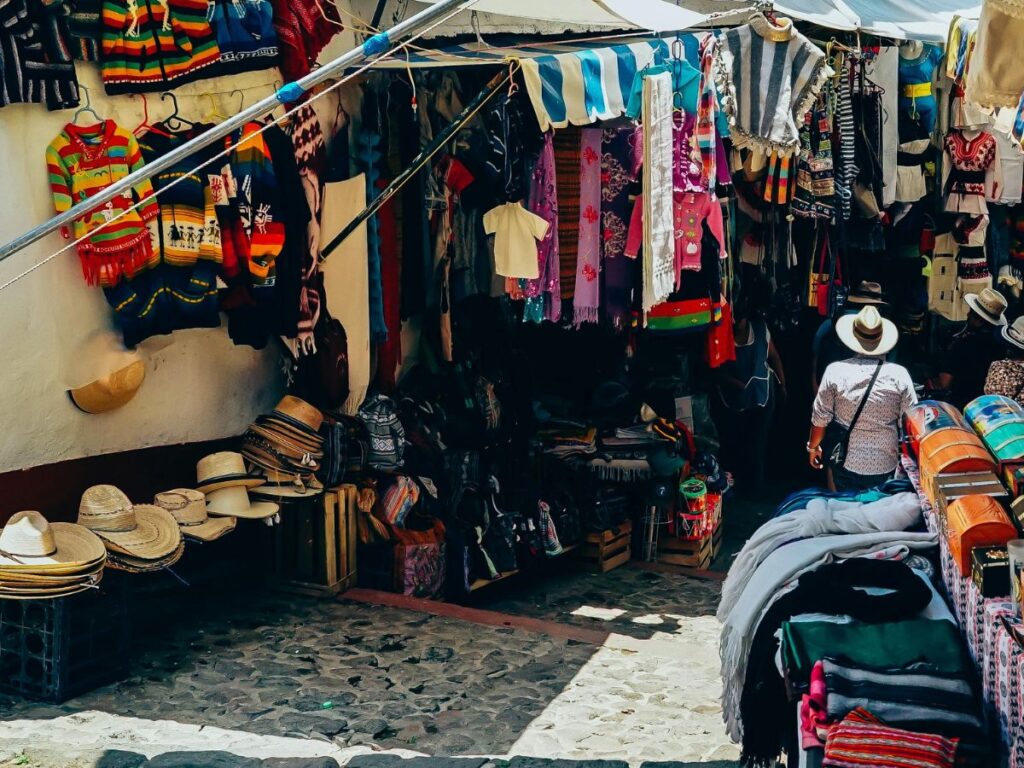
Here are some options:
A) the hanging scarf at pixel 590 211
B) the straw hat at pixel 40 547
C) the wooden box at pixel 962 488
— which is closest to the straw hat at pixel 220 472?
the straw hat at pixel 40 547

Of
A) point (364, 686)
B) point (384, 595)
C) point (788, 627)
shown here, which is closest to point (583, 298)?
point (384, 595)

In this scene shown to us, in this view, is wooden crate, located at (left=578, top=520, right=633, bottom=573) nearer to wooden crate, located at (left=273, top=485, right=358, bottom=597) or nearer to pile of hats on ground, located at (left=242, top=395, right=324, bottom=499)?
wooden crate, located at (left=273, top=485, right=358, bottom=597)

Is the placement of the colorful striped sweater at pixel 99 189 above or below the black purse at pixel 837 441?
above

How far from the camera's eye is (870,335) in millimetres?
7438

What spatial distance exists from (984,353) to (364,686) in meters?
5.22

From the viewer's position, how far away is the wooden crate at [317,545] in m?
7.48

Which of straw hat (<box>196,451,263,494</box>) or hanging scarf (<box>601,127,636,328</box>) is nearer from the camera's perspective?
straw hat (<box>196,451,263,494</box>)

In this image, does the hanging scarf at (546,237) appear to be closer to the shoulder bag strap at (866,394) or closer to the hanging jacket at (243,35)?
the hanging jacket at (243,35)

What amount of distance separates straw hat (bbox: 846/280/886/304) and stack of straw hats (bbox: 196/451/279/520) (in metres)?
5.52

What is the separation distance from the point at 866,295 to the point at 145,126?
6.20 m

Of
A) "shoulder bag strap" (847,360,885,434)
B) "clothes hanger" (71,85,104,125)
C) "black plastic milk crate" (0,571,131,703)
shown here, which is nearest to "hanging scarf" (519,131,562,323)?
"shoulder bag strap" (847,360,885,434)

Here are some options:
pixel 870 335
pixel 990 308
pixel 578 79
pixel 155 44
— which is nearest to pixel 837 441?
pixel 870 335

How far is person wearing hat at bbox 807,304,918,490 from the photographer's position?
24.2ft

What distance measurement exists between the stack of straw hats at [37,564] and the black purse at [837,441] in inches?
166
